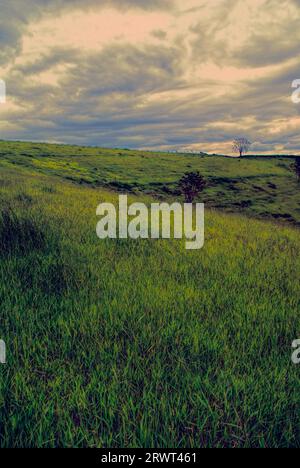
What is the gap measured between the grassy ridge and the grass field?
3062cm

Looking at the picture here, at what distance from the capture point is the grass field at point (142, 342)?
2428mm

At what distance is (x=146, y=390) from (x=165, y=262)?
3.59 metres

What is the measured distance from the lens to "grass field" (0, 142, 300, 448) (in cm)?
243

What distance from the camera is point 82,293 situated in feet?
14.6

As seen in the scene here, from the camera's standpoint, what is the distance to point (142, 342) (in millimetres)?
3426

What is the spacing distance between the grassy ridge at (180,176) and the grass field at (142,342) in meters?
30.6

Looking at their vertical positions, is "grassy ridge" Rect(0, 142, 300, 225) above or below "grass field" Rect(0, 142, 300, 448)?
above

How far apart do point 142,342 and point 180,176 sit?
50.6 metres

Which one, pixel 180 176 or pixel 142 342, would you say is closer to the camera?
pixel 142 342

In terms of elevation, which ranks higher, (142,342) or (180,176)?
(180,176)

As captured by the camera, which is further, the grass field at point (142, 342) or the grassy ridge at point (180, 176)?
the grassy ridge at point (180, 176)

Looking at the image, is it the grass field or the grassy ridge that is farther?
the grassy ridge
